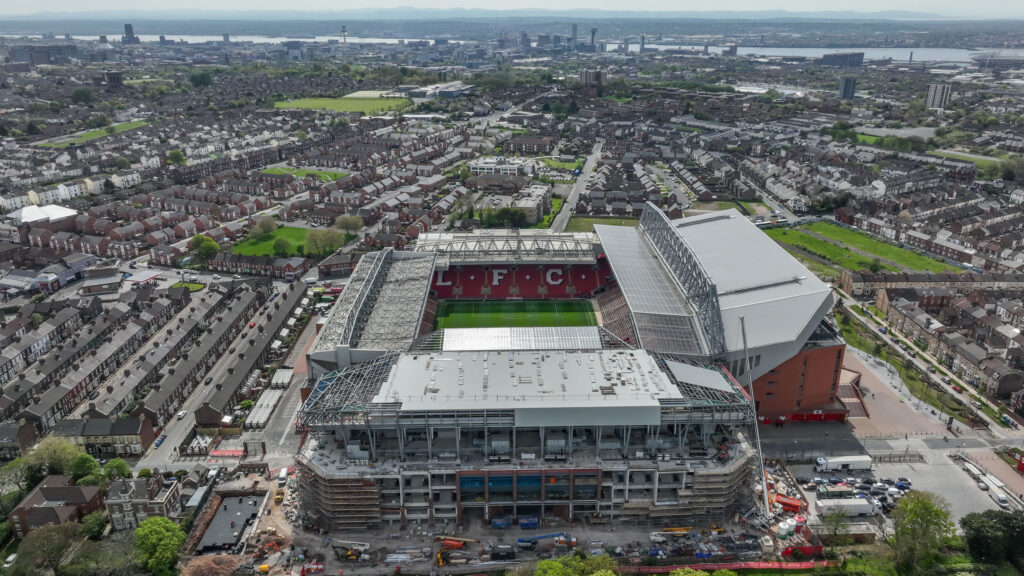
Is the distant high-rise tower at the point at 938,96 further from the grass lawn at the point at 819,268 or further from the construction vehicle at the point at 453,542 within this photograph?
Result: the construction vehicle at the point at 453,542

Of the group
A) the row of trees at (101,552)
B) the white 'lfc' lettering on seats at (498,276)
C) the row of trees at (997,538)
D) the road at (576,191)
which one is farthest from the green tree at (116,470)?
the road at (576,191)

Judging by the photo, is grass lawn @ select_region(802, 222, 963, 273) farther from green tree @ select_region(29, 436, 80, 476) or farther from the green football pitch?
green tree @ select_region(29, 436, 80, 476)

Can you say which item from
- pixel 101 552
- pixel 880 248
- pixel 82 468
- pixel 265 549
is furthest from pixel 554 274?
pixel 880 248

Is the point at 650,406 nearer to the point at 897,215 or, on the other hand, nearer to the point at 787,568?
the point at 787,568

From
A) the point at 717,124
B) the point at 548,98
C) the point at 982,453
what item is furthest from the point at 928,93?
the point at 982,453

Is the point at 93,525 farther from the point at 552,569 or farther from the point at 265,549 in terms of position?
the point at 552,569

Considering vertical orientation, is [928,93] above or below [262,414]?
above
